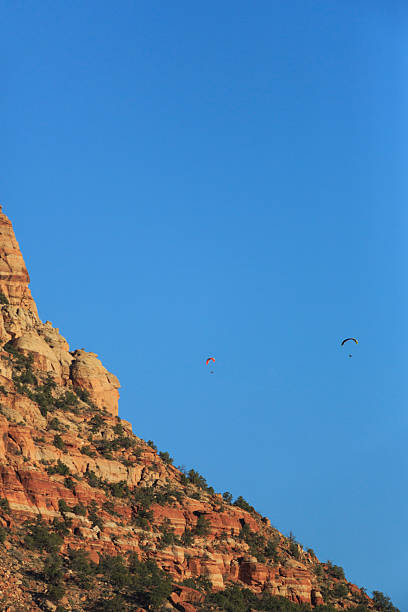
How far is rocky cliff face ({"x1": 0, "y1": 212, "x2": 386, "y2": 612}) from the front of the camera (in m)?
117

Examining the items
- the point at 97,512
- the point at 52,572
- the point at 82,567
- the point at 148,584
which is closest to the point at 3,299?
the point at 97,512

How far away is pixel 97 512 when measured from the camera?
431 feet

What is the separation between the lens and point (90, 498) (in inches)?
5236

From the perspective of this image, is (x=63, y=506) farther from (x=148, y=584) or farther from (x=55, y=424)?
(x=55, y=424)

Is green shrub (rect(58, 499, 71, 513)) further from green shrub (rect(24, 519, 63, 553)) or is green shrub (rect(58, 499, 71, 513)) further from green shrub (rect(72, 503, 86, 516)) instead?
green shrub (rect(24, 519, 63, 553))

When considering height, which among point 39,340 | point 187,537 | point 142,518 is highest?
point 39,340

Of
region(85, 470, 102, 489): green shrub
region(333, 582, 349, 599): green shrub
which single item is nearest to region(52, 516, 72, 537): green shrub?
region(85, 470, 102, 489): green shrub

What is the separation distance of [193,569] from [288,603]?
12299mm

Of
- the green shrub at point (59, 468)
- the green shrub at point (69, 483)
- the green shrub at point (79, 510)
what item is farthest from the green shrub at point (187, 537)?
the green shrub at point (59, 468)

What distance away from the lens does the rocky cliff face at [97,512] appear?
11662cm

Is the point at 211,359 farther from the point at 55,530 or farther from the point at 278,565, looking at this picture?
the point at 55,530

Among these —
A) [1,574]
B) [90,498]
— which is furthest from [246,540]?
[1,574]

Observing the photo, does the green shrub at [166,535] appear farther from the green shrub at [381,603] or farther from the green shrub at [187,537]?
the green shrub at [381,603]

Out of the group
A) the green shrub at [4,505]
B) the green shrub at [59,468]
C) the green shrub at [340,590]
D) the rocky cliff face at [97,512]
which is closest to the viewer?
the rocky cliff face at [97,512]
